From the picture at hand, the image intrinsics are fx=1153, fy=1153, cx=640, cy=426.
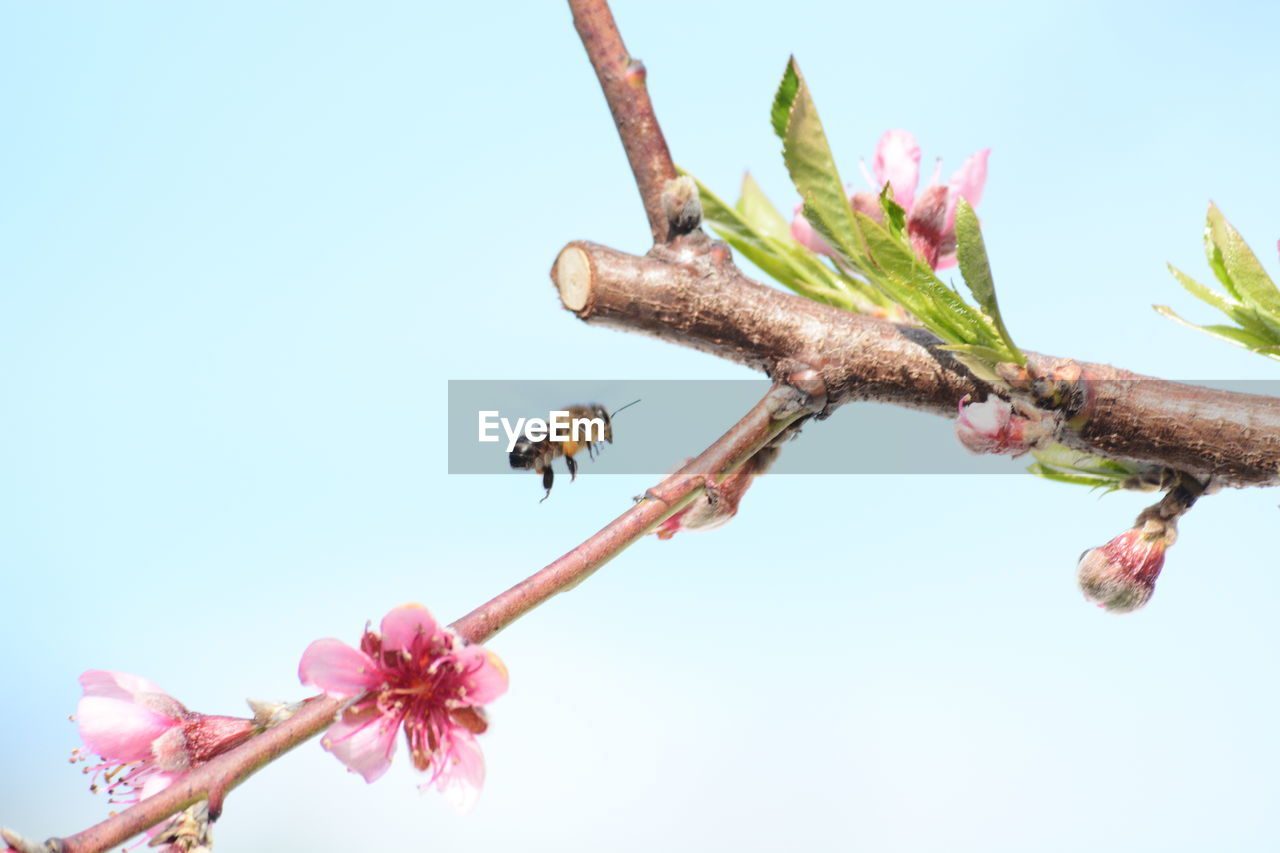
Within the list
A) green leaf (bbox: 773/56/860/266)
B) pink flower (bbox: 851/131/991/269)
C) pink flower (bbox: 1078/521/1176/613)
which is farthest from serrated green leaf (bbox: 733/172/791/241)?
pink flower (bbox: 1078/521/1176/613)

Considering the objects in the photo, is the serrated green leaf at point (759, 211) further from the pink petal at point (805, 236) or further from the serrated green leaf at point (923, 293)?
the serrated green leaf at point (923, 293)

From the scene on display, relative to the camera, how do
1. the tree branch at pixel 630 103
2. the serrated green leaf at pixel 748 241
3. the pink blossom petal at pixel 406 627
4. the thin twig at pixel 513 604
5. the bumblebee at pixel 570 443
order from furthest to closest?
the serrated green leaf at pixel 748 241 < the bumblebee at pixel 570 443 < the tree branch at pixel 630 103 < the pink blossom petal at pixel 406 627 < the thin twig at pixel 513 604

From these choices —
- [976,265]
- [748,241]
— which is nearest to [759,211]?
[748,241]

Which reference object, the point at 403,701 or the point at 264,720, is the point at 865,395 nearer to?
the point at 403,701

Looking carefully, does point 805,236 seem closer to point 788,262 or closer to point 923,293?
point 788,262

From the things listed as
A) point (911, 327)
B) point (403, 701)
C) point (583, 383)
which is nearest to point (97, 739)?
point (403, 701)

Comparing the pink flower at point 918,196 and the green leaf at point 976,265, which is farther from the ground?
the pink flower at point 918,196

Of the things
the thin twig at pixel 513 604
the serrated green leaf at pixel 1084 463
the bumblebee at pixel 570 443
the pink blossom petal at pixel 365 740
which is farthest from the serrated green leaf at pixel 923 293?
the pink blossom petal at pixel 365 740
